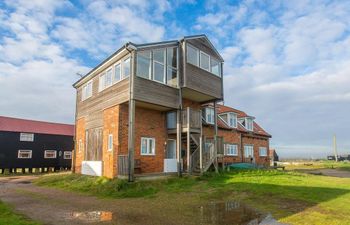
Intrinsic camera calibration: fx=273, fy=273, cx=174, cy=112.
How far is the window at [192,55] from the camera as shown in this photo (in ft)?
67.2

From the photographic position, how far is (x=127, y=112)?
1833 centimetres

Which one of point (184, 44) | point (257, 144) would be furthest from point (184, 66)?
point (257, 144)

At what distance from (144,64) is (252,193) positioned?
1035 cm

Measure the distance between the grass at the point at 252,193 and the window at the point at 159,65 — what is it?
6.88 meters

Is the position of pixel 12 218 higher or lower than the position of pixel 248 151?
lower

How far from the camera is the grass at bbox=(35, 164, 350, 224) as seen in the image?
920cm

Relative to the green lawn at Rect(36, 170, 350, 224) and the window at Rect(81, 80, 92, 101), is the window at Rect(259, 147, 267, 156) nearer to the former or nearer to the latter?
the green lawn at Rect(36, 170, 350, 224)

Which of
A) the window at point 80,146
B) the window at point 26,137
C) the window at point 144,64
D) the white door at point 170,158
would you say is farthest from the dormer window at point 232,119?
the window at point 26,137

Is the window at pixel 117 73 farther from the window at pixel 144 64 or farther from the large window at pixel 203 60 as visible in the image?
the large window at pixel 203 60

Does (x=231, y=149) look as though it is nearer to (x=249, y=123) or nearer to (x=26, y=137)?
(x=249, y=123)

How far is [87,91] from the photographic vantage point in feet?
78.4

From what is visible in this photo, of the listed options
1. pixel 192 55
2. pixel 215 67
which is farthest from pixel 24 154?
pixel 215 67

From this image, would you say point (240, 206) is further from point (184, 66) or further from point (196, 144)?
point (184, 66)

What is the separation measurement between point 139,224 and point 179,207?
2789 mm
